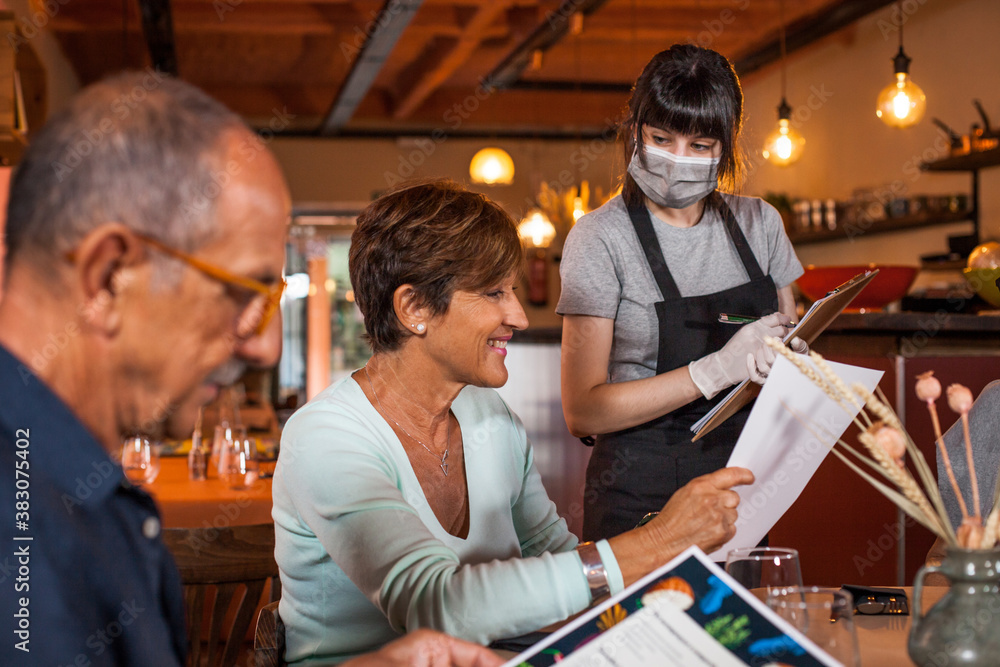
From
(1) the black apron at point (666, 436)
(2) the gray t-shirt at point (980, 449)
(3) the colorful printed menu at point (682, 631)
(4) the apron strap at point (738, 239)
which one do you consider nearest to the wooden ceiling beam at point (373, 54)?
(4) the apron strap at point (738, 239)

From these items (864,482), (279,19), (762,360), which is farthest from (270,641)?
(279,19)

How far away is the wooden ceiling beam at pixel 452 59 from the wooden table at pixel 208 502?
437 centimetres

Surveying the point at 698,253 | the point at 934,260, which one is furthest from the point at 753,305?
the point at 934,260

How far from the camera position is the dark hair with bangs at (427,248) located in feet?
4.99

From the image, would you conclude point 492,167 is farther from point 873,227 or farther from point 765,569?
point 765,569

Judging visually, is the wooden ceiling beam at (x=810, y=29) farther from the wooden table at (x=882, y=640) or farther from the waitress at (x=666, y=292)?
the wooden table at (x=882, y=640)

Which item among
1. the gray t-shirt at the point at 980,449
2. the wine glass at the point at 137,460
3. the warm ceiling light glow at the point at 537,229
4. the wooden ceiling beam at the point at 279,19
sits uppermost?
the wooden ceiling beam at the point at 279,19

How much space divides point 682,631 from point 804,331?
3.09ft

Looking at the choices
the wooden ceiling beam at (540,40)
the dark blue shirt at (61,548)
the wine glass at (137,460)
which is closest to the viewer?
the dark blue shirt at (61,548)

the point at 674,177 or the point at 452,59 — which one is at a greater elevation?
the point at 452,59

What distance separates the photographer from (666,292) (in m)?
2.03

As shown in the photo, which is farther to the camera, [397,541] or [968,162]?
[968,162]

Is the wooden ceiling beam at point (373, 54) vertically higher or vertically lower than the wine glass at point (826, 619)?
higher

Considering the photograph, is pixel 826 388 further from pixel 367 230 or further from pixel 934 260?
pixel 934 260
